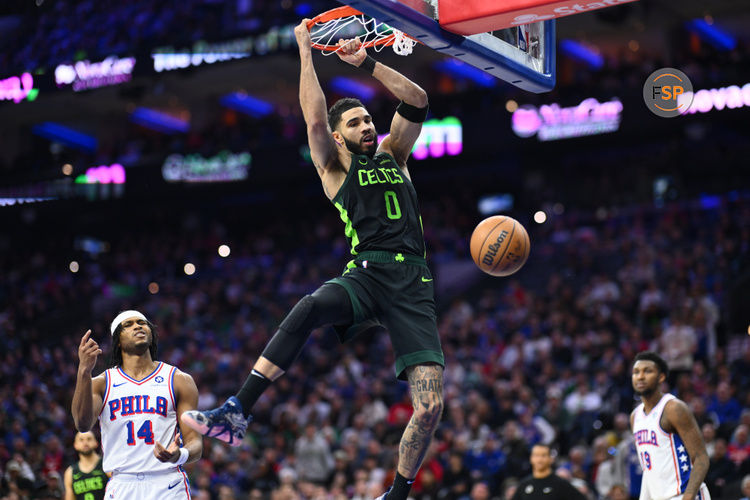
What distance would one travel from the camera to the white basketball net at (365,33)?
648cm

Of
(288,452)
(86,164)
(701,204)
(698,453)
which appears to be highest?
(86,164)

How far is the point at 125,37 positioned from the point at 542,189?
42.9 feet

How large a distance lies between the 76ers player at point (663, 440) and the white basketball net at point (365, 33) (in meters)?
3.38

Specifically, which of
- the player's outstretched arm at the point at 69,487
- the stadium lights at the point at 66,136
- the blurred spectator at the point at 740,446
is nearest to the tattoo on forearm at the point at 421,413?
the player's outstretched arm at the point at 69,487

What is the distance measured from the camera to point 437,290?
2400 cm

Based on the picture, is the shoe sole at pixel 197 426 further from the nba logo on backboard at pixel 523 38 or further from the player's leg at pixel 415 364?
the nba logo on backboard at pixel 523 38

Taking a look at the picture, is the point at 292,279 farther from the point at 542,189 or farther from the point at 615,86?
the point at 615,86

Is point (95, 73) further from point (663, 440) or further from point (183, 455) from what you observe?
point (663, 440)

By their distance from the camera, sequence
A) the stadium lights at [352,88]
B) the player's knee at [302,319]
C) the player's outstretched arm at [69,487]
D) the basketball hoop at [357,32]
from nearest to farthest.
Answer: the player's knee at [302,319] → the basketball hoop at [357,32] → the player's outstretched arm at [69,487] → the stadium lights at [352,88]

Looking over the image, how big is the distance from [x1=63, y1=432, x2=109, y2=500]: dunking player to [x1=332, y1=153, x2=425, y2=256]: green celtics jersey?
4.48m

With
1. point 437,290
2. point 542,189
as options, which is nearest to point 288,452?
point 437,290

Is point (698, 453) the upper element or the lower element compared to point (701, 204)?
lower

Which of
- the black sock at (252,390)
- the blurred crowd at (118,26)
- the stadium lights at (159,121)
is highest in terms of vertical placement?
the blurred crowd at (118,26)

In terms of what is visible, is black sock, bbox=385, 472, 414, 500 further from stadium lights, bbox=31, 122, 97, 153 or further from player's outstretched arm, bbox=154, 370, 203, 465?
stadium lights, bbox=31, 122, 97, 153
